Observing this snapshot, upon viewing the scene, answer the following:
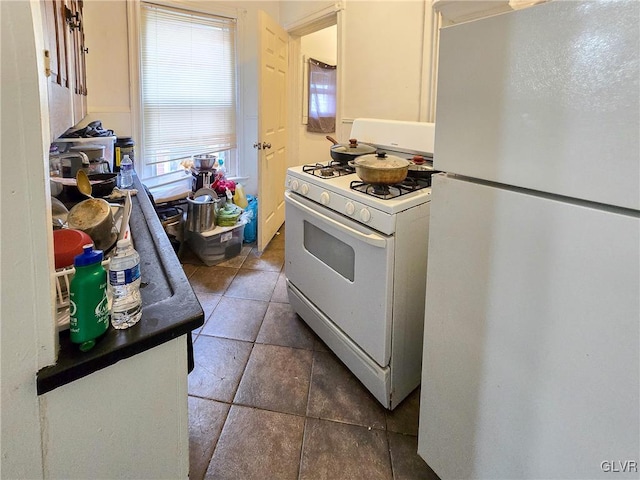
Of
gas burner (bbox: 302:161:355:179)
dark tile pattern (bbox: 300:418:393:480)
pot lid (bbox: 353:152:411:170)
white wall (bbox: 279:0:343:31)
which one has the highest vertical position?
white wall (bbox: 279:0:343:31)

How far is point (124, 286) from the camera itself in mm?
764

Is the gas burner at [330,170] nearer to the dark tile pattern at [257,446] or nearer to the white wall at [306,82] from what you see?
the dark tile pattern at [257,446]

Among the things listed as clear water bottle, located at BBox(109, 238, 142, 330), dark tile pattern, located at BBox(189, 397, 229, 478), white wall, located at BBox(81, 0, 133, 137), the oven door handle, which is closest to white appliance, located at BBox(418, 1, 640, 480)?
the oven door handle

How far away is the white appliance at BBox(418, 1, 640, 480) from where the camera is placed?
72 cm

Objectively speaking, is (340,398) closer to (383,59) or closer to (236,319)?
(236,319)

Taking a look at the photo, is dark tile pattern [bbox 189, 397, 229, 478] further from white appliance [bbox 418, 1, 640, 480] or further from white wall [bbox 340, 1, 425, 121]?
white wall [bbox 340, 1, 425, 121]

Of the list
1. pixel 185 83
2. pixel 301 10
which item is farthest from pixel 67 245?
pixel 301 10

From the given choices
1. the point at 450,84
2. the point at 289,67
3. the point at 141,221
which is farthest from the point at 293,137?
the point at 450,84

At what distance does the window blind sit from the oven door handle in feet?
6.49

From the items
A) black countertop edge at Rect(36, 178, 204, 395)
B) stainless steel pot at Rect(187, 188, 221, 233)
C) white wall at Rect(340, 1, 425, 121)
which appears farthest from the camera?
stainless steel pot at Rect(187, 188, 221, 233)

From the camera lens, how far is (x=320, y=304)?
205 cm

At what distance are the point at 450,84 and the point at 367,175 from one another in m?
0.67

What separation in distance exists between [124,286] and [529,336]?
885mm

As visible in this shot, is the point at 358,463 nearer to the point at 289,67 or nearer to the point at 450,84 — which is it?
the point at 450,84
